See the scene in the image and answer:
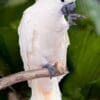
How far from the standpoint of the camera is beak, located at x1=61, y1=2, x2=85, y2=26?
1.26 m

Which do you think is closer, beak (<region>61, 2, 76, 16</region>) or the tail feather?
beak (<region>61, 2, 76, 16</region>)

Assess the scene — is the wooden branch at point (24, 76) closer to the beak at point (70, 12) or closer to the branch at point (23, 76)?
the branch at point (23, 76)

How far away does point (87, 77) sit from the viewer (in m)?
1.48

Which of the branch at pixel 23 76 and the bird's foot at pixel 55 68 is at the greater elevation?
the branch at pixel 23 76

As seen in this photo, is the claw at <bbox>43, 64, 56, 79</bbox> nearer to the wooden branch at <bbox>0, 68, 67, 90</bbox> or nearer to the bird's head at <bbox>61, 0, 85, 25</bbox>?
the wooden branch at <bbox>0, 68, 67, 90</bbox>

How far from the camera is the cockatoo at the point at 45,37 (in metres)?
Answer: 1.28

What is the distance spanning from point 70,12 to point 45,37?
112mm

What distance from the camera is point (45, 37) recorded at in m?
Result: 1.31

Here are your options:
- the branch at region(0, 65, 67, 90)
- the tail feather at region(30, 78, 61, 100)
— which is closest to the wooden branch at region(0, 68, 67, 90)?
the branch at region(0, 65, 67, 90)

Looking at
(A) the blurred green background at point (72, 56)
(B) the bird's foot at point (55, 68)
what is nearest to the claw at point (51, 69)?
(B) the bird's foot at point (55, 68)

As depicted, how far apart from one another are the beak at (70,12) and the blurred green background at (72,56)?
4 centimetres

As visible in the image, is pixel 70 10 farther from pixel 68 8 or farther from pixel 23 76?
pixel 23 76

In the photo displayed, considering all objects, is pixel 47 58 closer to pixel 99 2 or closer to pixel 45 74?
pixel 45 74

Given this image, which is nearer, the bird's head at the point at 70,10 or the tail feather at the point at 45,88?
the bird's head at the point at 70,10
